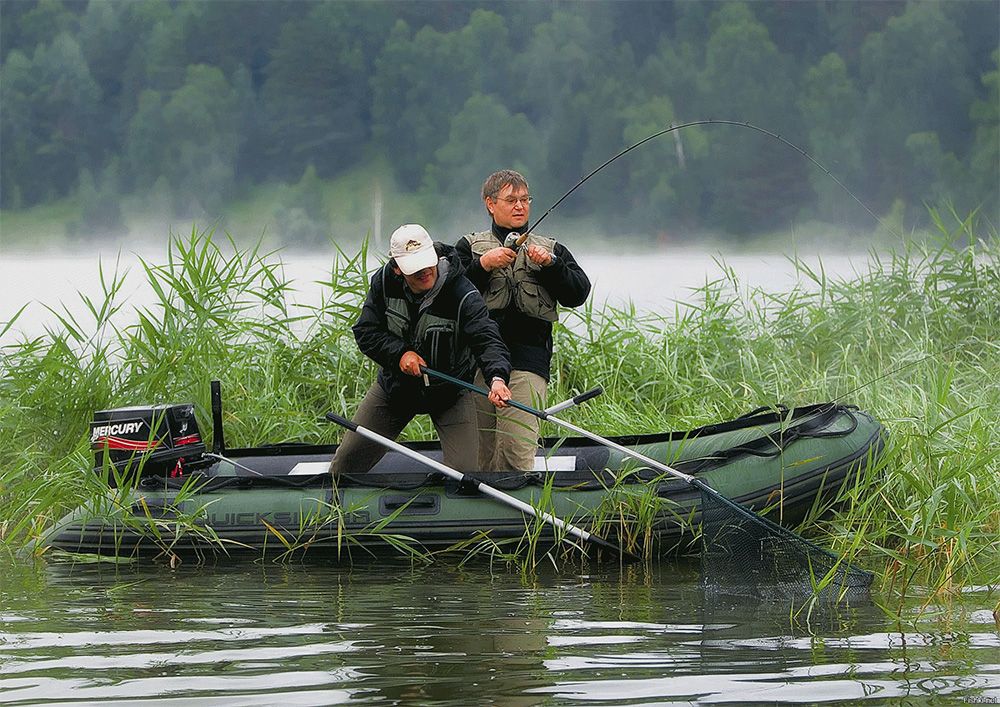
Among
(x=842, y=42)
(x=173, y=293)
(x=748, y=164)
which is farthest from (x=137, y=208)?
(x=842, y=42)

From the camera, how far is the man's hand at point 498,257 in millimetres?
4887

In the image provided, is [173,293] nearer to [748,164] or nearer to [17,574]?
[17,574]

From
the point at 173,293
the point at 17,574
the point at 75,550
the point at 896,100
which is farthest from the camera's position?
the point at 896,100

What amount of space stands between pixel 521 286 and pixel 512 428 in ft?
1.73

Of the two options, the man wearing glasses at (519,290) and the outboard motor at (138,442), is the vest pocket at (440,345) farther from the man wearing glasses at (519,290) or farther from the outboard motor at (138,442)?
the outboard motor at (138,442)

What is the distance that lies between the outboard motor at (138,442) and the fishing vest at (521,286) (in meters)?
1.33

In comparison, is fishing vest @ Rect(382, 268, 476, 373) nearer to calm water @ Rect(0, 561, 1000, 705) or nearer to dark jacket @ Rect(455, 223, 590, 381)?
dark jacket @ Rect(455, 223, 590, 381)

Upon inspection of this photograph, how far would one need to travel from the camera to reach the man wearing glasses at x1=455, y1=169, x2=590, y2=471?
16.4 ft

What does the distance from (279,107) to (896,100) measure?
4145 mm

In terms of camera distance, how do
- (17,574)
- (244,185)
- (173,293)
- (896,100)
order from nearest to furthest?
(17,574) → (173,293) → (244,185) → (896,100)

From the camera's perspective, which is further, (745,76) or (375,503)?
(745,76)

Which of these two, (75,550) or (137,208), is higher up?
(137,208)

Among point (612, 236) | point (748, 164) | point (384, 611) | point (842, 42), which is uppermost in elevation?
point (842, 42)

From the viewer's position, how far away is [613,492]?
477 cm
